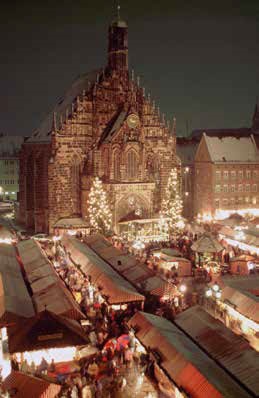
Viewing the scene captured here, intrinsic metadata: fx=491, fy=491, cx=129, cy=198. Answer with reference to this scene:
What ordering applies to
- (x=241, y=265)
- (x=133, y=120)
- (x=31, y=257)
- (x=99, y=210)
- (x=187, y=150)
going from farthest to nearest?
(x=187, y=150), (x=133, y=120), (x=99, y=210), (x=241, y=265), (x=31, y=257)

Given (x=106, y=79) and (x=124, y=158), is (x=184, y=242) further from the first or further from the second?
(x=106, y=79)

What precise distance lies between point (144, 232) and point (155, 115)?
13160 millimetres

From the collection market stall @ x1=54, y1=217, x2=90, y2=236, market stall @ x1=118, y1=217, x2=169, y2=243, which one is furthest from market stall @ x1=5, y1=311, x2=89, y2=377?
market stall @ x1=118, y1=217, x2=169, y2=243

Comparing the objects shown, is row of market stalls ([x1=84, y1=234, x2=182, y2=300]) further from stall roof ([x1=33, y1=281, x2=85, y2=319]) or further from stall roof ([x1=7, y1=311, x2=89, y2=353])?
stall roof ([x1=7, y1=311, x2=89, y2=353])

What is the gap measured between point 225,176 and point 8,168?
44.3 metres

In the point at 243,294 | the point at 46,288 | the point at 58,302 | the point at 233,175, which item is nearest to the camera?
the point at 58,302

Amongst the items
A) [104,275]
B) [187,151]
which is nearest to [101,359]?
[104,275]

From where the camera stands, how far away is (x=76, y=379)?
16938 millimetres

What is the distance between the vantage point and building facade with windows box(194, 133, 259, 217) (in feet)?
198

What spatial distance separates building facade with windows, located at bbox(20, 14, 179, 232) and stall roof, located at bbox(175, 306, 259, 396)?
2723 centimetres

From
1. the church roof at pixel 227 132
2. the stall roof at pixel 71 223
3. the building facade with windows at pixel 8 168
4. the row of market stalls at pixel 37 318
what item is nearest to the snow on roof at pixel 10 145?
the building facade with windows at pixel 8 168

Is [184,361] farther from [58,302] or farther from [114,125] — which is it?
[114,125]

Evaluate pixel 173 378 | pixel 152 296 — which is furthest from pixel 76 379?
pixel 152 296

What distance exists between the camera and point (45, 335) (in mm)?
18109
